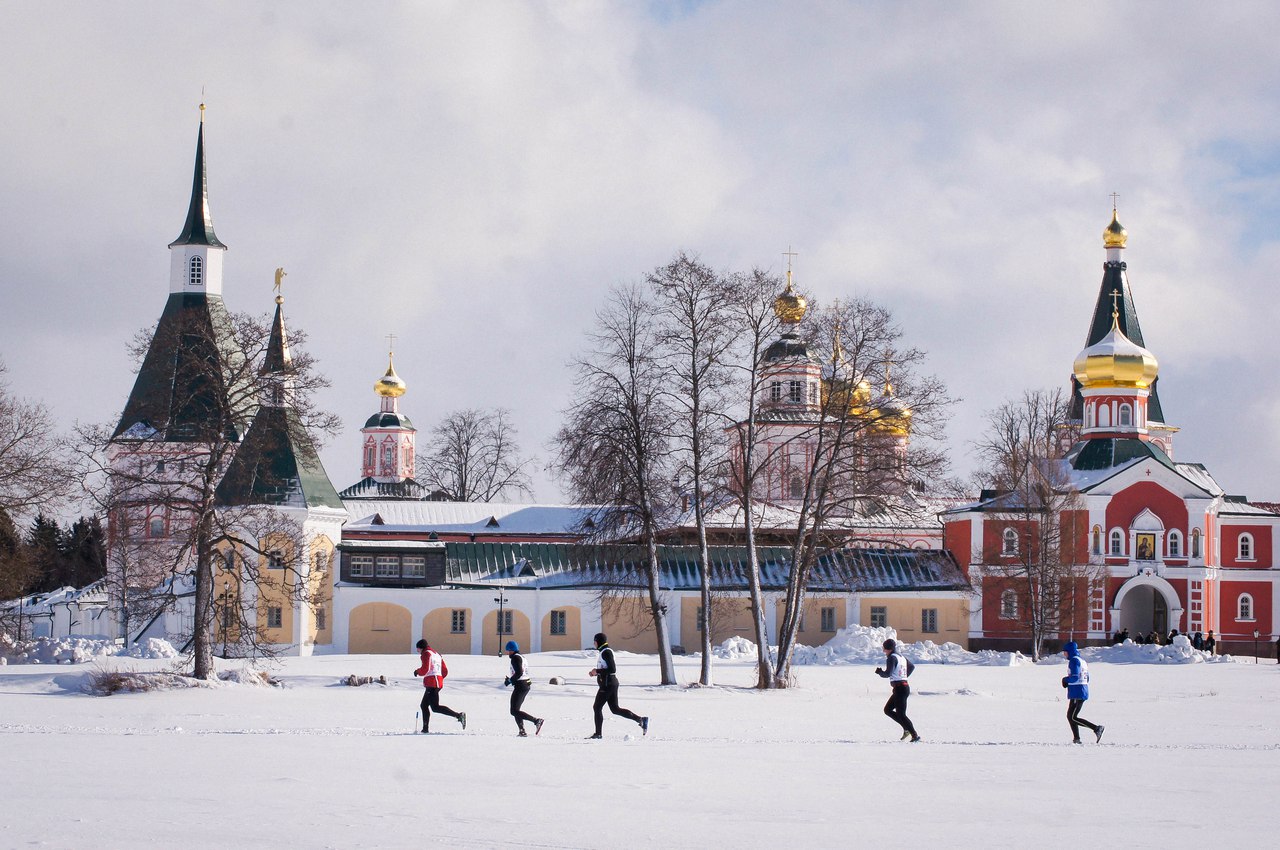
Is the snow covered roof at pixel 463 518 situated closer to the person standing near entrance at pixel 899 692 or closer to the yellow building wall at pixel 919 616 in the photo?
the yellow building wall at pixel 919 616

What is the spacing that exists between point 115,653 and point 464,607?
12907mm

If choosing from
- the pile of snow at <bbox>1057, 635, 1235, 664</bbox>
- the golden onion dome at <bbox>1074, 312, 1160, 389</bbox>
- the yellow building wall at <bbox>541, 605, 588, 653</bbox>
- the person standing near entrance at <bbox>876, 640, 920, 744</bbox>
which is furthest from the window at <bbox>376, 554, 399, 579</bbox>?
the person standing near entrance at <bbox>876, 640, 920, 744</bbox>

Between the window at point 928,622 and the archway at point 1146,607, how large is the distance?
6514 mm

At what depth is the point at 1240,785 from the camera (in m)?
16.0

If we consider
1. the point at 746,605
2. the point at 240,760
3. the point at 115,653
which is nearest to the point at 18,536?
the point at 115,653

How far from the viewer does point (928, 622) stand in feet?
195

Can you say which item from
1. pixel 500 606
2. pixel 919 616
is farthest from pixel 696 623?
pixel 919 616

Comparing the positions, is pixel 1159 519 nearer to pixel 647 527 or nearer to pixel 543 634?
pixel 543 634

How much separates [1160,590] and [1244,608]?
470cm

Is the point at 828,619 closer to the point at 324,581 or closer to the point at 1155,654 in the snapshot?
the point at 1155,654

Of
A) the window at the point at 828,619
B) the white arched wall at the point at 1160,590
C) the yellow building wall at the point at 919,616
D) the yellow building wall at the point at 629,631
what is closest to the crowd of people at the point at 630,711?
the yellow building wall at the point at 629,631

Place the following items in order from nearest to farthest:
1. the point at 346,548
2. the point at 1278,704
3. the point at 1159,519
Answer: the point at 1278,704 → the point at 346,548 → the point at 1159,519

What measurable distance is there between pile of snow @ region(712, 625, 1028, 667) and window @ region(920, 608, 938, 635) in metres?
5.61

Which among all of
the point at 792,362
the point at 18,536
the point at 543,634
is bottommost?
the point at 543,634
